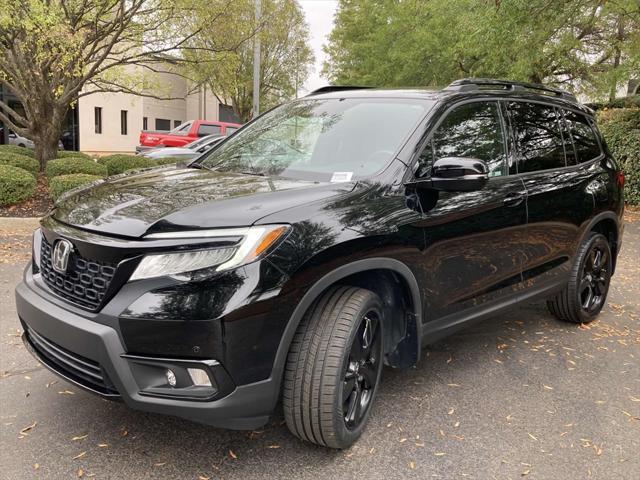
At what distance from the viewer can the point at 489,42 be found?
12430 mm

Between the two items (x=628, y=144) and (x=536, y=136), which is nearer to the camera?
(x=536, y=136)

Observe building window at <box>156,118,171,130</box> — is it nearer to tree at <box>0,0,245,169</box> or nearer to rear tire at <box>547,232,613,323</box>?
tree at <box>0,0,245,169</box>

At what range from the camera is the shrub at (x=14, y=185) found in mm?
8867

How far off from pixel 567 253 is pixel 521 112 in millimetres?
1174

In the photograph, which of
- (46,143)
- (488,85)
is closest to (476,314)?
(488,85)

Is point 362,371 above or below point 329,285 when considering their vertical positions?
below

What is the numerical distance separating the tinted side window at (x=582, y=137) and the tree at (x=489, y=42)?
283 inches

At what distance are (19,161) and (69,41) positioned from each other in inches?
101

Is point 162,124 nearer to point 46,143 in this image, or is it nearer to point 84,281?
point 46,143

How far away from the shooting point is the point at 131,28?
427 inches

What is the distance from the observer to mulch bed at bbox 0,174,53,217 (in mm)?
8898

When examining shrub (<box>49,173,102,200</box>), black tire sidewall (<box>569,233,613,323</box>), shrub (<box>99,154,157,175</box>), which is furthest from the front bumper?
shrub (<box>99,154,157,175</box>)

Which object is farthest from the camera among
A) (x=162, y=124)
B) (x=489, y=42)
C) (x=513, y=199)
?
(x=162, y=124)

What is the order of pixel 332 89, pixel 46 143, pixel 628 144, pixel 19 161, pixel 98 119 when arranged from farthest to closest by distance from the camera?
pixel 98 119
pixel 628 144
pixel 46 143
pixel 19 161
pixel 332 89
